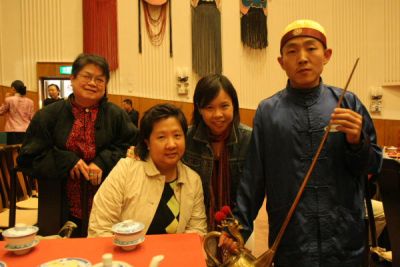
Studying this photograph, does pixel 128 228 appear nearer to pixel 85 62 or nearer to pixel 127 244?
pixel 127 244

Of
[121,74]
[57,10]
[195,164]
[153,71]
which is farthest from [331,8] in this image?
[195,164]

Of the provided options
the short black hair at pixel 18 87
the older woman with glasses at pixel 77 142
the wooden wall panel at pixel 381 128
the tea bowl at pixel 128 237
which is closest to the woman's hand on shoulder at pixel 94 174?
the older woman with glasses at pixel 77 142

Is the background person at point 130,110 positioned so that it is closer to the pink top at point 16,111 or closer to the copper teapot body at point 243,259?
the pink top at point 16,111

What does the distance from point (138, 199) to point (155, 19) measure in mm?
6752

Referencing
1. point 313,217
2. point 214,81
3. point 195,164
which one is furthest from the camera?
point 195,164

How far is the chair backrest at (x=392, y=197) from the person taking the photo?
1.60m

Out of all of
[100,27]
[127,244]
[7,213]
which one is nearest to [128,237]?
[127,244]

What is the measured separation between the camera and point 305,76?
1360 mm

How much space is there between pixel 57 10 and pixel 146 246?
7405 millimetres

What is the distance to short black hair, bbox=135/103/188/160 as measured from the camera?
1648 millimetres

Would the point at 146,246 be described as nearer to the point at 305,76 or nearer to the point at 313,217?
the point at 313,217

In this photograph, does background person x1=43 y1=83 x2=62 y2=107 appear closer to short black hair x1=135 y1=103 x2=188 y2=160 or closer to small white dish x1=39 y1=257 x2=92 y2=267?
short black hair x1=135 y1=103 x2=188 y2=160

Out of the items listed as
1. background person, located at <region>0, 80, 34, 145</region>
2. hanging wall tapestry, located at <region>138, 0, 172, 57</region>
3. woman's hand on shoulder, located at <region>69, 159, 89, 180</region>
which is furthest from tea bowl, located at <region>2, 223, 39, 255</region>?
hanging wall tapestry, located at <region>138, 0, 172, 57</region>

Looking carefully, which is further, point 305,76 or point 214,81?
point 214,81
